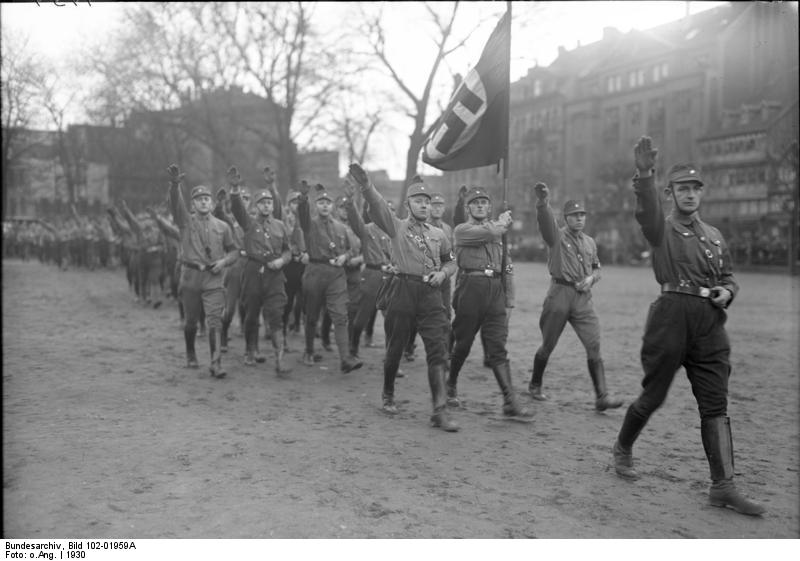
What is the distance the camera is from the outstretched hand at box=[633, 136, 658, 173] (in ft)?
16.1

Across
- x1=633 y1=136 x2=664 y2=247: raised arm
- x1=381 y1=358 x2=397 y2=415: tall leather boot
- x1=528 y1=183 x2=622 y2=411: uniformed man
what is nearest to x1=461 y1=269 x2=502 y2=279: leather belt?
x1=528 y1=183 x2=622 y2=411: uniformed man

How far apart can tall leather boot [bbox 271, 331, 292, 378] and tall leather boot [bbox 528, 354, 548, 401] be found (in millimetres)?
2890

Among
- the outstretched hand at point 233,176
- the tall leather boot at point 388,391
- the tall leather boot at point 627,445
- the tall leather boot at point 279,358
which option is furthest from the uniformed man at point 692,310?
the tall leather boot at point 279,358

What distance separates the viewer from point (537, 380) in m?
8.52

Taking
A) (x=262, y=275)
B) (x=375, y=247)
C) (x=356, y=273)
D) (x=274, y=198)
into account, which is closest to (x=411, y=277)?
(x=262, y=275)

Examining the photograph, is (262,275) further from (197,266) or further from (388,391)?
(388,391)

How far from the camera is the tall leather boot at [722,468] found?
491cm

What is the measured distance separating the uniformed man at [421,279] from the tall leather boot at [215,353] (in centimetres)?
270

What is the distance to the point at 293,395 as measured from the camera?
839 centimetres

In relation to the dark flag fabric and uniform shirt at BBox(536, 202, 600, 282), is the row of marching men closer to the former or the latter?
the dark flag fabric

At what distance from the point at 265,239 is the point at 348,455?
15.5 ft

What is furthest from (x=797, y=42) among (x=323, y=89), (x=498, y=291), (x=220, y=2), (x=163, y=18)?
(x=498, y=291)

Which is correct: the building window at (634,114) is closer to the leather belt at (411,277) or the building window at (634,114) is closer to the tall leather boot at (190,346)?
the tall leather boot at (190,346)

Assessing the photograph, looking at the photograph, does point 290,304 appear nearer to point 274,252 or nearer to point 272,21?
point 274,252
